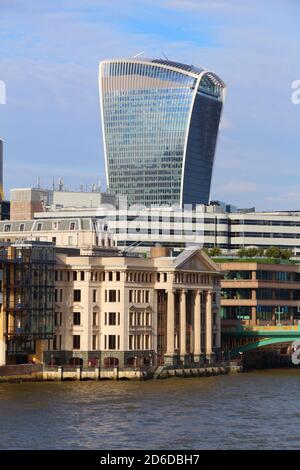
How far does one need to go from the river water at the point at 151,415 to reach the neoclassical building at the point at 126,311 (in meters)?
9.78

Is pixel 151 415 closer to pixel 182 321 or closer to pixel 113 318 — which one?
pixel 113 318

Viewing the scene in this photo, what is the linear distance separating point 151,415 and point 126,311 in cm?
4371

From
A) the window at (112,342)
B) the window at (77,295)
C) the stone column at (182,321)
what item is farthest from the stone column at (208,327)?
the window at (77,295)

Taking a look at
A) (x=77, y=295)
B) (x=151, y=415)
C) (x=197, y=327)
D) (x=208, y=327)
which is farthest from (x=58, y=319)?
(x=151, y=415)

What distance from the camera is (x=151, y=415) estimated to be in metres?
108

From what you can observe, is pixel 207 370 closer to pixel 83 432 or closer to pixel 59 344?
pixel 59 344

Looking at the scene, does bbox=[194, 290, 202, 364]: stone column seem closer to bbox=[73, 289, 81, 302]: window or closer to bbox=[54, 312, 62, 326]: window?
bbox=[73, 289, 81, 302]: window

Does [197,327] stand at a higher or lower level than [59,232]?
lower

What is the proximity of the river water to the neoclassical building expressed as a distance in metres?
9.78

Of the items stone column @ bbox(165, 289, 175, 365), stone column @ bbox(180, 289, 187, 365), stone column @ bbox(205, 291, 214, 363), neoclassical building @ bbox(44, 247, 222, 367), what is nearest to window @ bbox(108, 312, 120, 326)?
neoclassical building @ bbox(44, 247, 222, 367)

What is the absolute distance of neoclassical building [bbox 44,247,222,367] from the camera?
149500mm

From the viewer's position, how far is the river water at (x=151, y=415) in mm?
93562
